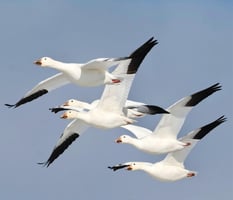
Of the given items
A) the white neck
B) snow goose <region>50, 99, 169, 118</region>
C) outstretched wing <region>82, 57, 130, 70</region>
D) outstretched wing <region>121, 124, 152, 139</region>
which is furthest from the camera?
outstretched wing <region>121, 124, 152, 139</region>

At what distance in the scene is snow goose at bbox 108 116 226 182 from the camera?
32094mm

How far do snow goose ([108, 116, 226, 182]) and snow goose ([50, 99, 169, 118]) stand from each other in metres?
1.17

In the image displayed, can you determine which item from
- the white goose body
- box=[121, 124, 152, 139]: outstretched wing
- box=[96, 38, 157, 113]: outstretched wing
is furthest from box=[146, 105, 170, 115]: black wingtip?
box=[121, 124, 152, 139]: outstretched wing

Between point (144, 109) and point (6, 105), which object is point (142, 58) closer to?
point (144, 109)

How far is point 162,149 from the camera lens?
3141cm

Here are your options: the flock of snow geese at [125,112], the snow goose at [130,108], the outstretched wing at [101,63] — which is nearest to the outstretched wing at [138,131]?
the flock of snow geese at [125,112]

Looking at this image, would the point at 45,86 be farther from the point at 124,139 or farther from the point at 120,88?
the point at 120,88

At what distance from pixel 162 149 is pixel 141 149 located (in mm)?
642

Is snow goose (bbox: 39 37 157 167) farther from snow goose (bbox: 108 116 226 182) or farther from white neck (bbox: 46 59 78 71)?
snow goose (bbox: 108 116 226 182)

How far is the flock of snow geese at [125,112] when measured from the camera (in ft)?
97.3

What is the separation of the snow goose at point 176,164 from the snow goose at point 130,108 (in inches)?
46.2

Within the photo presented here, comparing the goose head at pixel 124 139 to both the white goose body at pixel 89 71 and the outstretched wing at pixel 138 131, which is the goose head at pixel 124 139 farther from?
the white goose body at pixel 89 71

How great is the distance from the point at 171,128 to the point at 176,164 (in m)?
1.28

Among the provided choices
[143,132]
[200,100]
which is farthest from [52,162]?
[200,100]
